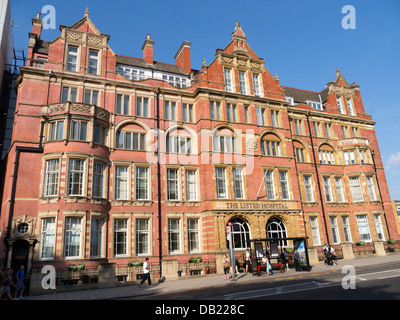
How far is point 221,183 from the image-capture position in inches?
1196

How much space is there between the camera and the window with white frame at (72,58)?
94.5 ft

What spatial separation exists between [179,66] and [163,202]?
68.0 ft

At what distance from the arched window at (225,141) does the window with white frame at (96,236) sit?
43.6 ft

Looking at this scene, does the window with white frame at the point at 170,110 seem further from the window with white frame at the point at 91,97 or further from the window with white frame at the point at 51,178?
the window with white frame at the point at 51,178

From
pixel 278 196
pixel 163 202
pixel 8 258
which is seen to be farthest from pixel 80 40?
pixel 278 196

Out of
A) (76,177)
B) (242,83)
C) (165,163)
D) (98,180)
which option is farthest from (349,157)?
(76,177)

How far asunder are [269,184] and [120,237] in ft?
54.4

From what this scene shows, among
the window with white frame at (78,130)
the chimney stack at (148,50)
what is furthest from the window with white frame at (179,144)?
the chimney stack at (148,50)

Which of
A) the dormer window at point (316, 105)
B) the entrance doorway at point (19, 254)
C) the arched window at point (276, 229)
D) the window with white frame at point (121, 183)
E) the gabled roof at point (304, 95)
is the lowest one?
the entrance doorway at point (19, 254)

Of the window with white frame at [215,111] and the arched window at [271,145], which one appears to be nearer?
the window with white frame at [215,111]

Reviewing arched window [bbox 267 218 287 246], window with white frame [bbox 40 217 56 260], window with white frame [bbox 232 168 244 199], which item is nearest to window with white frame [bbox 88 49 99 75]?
window with white frame [bbox 40 217 56 260]

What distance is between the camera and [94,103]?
28.5 metres

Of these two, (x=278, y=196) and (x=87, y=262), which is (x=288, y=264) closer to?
(x=278, y=196)

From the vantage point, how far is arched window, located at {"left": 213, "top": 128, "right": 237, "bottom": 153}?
3117 centimetres
